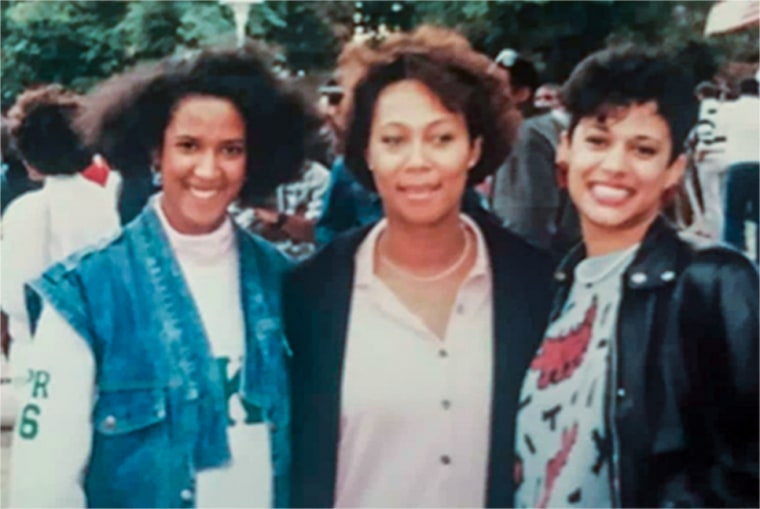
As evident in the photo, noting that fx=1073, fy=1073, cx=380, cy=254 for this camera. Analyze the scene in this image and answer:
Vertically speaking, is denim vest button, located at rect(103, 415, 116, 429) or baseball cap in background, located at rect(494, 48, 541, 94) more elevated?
baseball cap in background, located at rect(494, 48, 541, 94)

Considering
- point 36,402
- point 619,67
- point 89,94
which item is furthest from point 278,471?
point 619,67

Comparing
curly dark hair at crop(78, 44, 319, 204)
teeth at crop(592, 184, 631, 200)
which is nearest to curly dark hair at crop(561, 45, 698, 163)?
teeth at crop(592, 184, 631, 200)

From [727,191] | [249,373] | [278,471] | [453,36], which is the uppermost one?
[453,36]

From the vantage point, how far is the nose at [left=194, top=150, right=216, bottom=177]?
2668 mm

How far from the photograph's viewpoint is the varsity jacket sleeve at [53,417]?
2.67 m

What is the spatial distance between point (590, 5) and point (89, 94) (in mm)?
1284

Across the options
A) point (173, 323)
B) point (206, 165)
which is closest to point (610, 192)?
point (206, 165)

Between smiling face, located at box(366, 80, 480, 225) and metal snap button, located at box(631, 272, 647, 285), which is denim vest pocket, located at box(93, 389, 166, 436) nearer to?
smiling face, located at box(366, 80, 480, 225)

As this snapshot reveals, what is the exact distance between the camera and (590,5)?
2711 millimetres

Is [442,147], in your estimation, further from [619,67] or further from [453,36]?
[619,67]

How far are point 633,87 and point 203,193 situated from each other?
1.11 metres

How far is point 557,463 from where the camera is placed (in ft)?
8.89

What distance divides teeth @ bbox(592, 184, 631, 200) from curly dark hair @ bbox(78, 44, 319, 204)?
2.37 ft

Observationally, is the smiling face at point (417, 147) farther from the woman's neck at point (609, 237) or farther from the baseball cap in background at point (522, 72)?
the woman's neck at point (609, 237)
